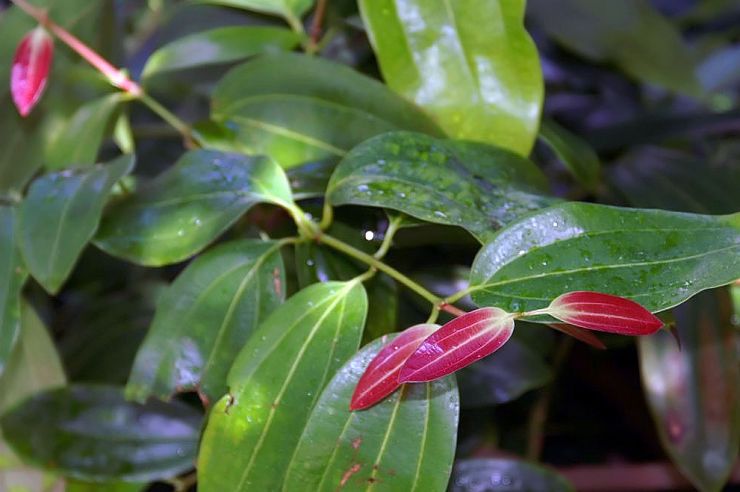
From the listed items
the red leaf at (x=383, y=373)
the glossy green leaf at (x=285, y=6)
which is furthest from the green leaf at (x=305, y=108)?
the red leaf at (x=383, y=373)

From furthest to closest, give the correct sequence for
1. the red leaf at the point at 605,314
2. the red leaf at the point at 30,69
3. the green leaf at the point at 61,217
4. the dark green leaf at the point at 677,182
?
the dark green leaf at the point at 677,182, the red leaf at the point at 30,69, the green leaf at the point at 61,217, the red leaf at the point at 605,314

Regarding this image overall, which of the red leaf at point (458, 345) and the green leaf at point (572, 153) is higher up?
the red leaf at point (458, 345)

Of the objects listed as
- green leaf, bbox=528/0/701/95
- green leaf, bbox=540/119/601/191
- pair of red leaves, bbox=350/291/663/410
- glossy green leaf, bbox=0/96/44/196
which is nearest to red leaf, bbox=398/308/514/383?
pair of red leaves, bbox=350/291/663/410

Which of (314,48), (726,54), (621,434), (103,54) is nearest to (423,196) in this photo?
(314,48)

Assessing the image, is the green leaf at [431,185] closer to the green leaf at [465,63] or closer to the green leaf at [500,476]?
the green leaf at [465,63]

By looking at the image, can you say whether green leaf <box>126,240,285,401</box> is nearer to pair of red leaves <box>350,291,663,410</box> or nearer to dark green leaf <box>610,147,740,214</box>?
pair of red leaves <box>350,291,663,410</box>
